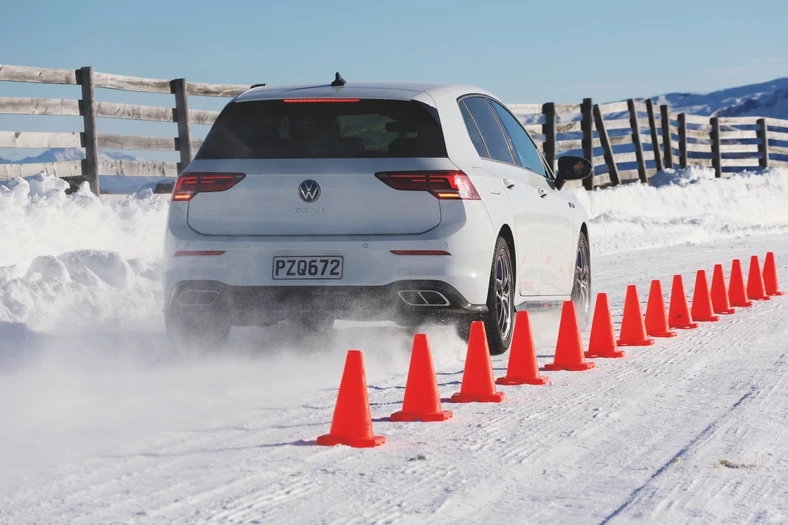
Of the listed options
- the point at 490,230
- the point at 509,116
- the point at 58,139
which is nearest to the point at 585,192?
the point at 58,139

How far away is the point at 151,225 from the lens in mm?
12609

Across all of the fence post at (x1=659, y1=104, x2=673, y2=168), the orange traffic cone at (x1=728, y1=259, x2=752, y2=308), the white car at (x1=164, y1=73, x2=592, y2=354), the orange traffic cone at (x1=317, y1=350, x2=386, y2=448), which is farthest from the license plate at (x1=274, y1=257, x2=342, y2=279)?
the fence post at (x1=659, y1=104, x2=673, y2=168)

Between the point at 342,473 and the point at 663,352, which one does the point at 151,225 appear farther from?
the point at 342,473

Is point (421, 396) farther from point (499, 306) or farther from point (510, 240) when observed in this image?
point (510, 240)

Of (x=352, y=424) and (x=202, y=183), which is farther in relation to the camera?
(x=202, y=183)

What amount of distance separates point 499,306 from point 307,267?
4.38 feet

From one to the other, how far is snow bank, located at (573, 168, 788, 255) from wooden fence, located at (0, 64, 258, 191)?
6265 mm

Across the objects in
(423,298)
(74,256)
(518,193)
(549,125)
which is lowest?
(423,298)

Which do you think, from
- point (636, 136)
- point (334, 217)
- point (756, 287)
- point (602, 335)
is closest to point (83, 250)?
point (334, 217)

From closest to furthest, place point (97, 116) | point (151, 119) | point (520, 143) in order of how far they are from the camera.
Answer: point (520, 143), point (97, 116), point (151, 119)

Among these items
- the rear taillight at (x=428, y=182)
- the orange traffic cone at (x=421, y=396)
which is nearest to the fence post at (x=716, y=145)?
the rear taillight at (x=428, y=182)

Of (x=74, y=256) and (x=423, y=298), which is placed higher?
(x=74, y=256)

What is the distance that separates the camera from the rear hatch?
6586 mm

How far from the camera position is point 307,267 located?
6.59m
